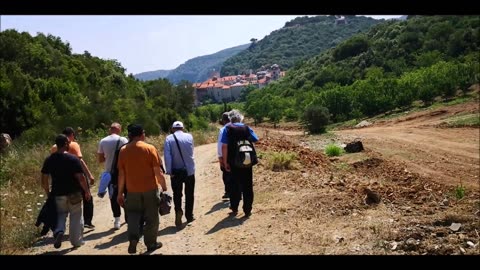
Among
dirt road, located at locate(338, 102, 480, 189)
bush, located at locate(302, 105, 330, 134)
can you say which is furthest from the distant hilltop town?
dirt road, located at locate(338, 102, 480, 189)

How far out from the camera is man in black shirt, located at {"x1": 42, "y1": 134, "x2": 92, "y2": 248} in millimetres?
6059

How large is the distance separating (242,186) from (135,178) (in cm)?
213

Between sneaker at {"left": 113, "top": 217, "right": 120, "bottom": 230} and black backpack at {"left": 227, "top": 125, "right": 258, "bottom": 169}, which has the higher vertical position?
black backpack at {"left": 227, "top": 125, "right": 258, "bottom": 169}

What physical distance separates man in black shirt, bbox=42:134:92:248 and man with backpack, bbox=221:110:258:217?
2153mm

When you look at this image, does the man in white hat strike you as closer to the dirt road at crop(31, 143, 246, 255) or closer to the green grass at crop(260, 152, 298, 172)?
the dirt road at crop(31, 143, 246, 255)

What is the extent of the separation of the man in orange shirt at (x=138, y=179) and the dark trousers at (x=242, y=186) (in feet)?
5.45

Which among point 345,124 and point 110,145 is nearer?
point 110,145

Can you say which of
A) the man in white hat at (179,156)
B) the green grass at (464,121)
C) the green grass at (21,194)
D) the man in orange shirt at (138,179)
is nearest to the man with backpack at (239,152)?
the man in white hat at (179,156)

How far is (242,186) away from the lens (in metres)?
7.25

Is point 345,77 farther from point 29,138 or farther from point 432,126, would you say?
point 29,138

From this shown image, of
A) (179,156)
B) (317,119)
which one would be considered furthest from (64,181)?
(317,119)

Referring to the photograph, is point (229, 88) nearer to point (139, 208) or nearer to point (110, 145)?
point (110, 145)

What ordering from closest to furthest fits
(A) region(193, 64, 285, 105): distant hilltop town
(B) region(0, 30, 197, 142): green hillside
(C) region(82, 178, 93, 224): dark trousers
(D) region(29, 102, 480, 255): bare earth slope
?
(D) region(29, 102, 480, 255): bare earth slope → (C) region(82, 178, 93, 224): dark trousers → (B) region(0, 30, 197, 142): green hillside → (A) region(193, 64, 285, 105): distant hilltop town

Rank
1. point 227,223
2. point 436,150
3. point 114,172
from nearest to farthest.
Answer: point 114,172 → point 227,223 → point 436,150
